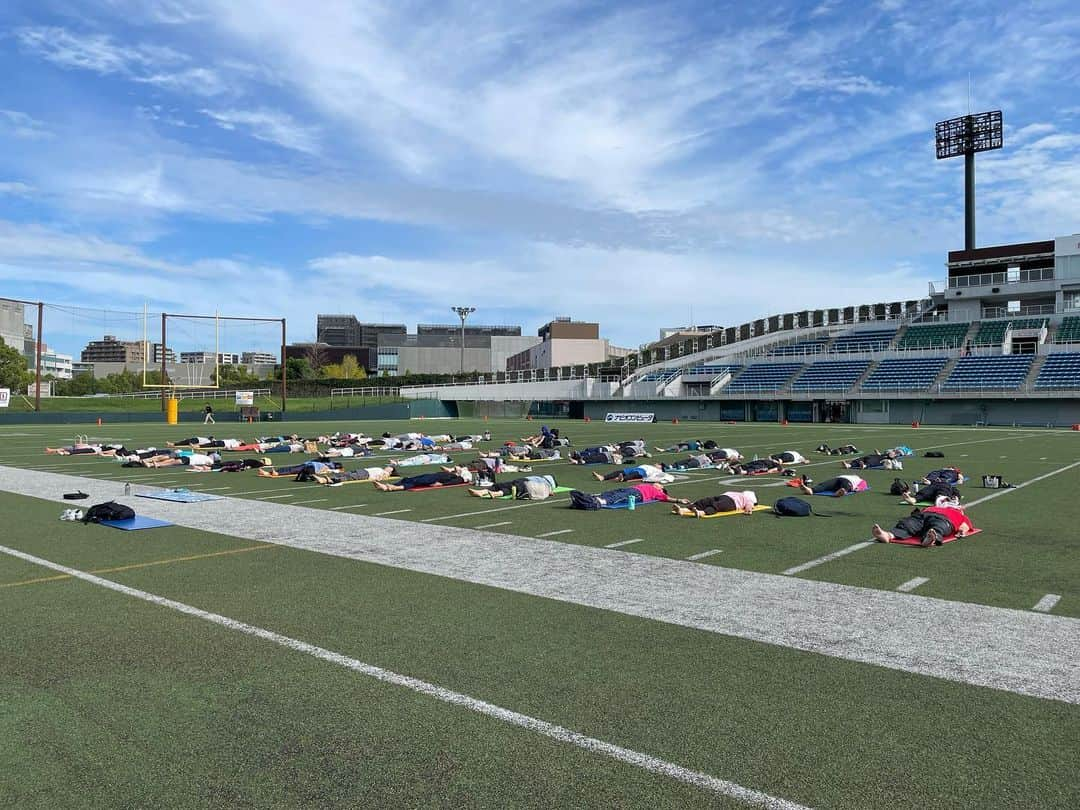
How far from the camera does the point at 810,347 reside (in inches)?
2670

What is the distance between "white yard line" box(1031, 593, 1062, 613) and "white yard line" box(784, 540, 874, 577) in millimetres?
2106

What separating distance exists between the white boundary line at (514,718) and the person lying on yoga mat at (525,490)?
790 centimetres

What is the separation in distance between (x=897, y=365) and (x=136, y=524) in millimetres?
57532

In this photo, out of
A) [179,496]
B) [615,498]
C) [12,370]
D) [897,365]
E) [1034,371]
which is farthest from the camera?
[12,370]

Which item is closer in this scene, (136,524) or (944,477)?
(136,524)

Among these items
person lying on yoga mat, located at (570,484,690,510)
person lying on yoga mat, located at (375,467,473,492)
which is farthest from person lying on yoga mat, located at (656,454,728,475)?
person lying on yoga mat, located at (570,484,690,510)

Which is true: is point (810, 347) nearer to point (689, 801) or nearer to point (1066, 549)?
point (1066, 549)

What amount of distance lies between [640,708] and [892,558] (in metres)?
5.47

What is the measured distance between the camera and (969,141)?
7138 centimetres

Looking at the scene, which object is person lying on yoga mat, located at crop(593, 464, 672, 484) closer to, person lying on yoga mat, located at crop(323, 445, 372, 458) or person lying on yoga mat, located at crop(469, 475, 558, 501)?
person lying on yoga mat, located at crop(469, 475, 558, 501)

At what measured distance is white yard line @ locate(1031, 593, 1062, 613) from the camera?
6.65 metres

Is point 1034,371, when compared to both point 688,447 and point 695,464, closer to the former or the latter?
point 688,447

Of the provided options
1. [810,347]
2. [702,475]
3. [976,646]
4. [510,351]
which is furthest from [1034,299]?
[510,351]

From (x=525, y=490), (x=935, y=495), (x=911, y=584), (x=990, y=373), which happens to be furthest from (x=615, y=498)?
(x=990, y=373)
